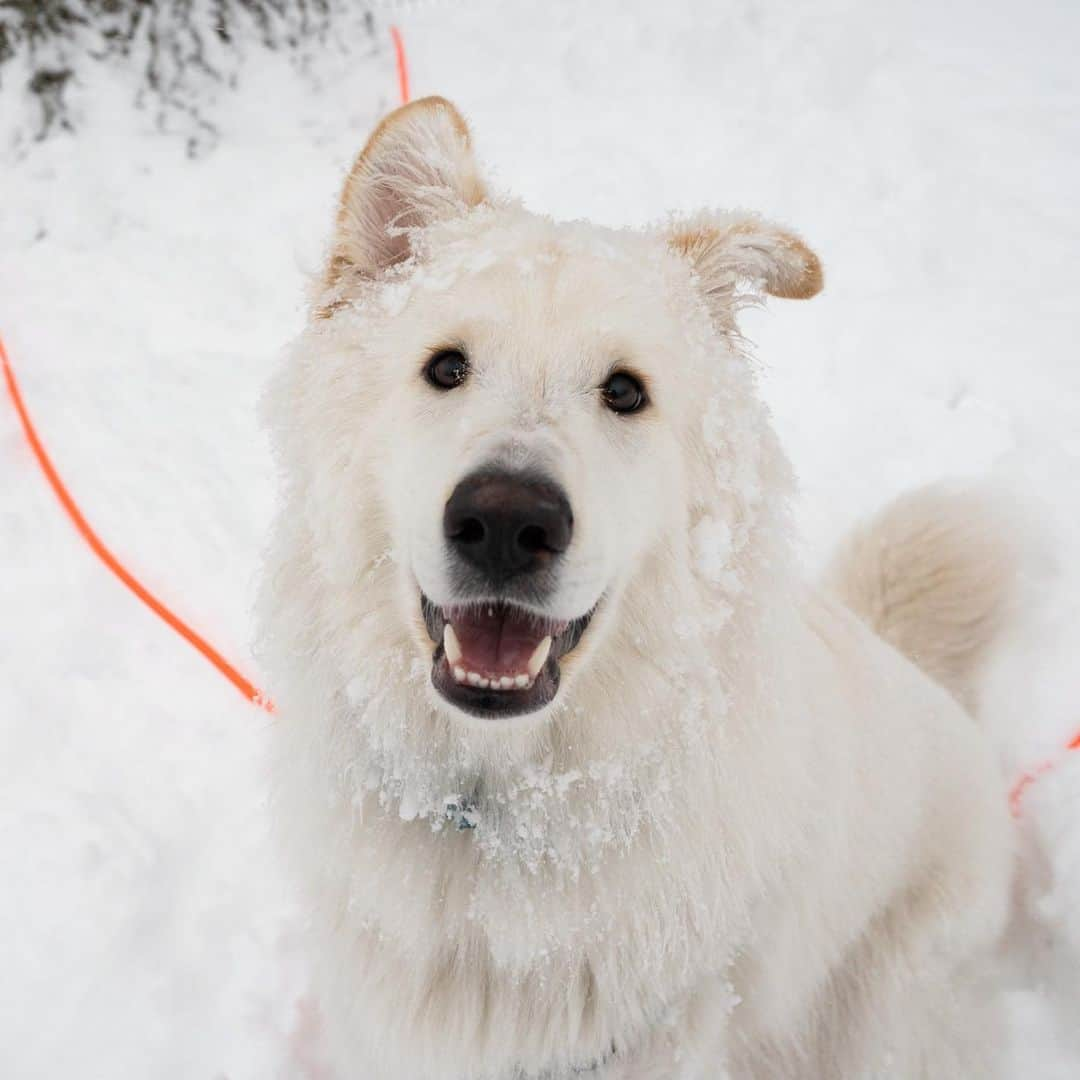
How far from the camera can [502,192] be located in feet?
6.74

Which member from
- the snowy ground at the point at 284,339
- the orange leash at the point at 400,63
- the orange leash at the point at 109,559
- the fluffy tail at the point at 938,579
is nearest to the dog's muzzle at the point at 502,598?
the snowy ground at the point at 284,339

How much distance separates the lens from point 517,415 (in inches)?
61.1

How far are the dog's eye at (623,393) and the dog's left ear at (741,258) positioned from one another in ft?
1.14

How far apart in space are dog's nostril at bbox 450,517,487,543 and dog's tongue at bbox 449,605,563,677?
17 cm

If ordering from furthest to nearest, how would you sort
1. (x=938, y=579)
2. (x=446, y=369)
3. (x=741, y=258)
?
(x=938, y=579) → (x=741, y=258) → (x=446, y=369)

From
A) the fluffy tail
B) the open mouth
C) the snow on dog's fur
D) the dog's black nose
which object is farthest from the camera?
the fluffy tail

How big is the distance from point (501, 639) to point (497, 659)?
4cm

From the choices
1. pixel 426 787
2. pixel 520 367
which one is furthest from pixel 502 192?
pixel 426 787

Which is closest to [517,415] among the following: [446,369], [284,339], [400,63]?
[446,369]

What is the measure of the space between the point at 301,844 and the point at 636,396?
1.27m

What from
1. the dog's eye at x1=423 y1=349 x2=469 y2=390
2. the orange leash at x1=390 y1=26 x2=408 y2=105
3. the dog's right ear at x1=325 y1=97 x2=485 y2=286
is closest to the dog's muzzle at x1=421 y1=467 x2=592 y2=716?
the dog's eye at x1=423 y1=349 x2=469 y2=390

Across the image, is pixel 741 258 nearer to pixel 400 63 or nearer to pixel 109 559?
pixel 109 559

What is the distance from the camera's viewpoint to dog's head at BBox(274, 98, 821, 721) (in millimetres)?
1451

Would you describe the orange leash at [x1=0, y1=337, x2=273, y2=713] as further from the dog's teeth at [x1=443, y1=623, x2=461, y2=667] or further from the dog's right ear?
the dog's right ear
